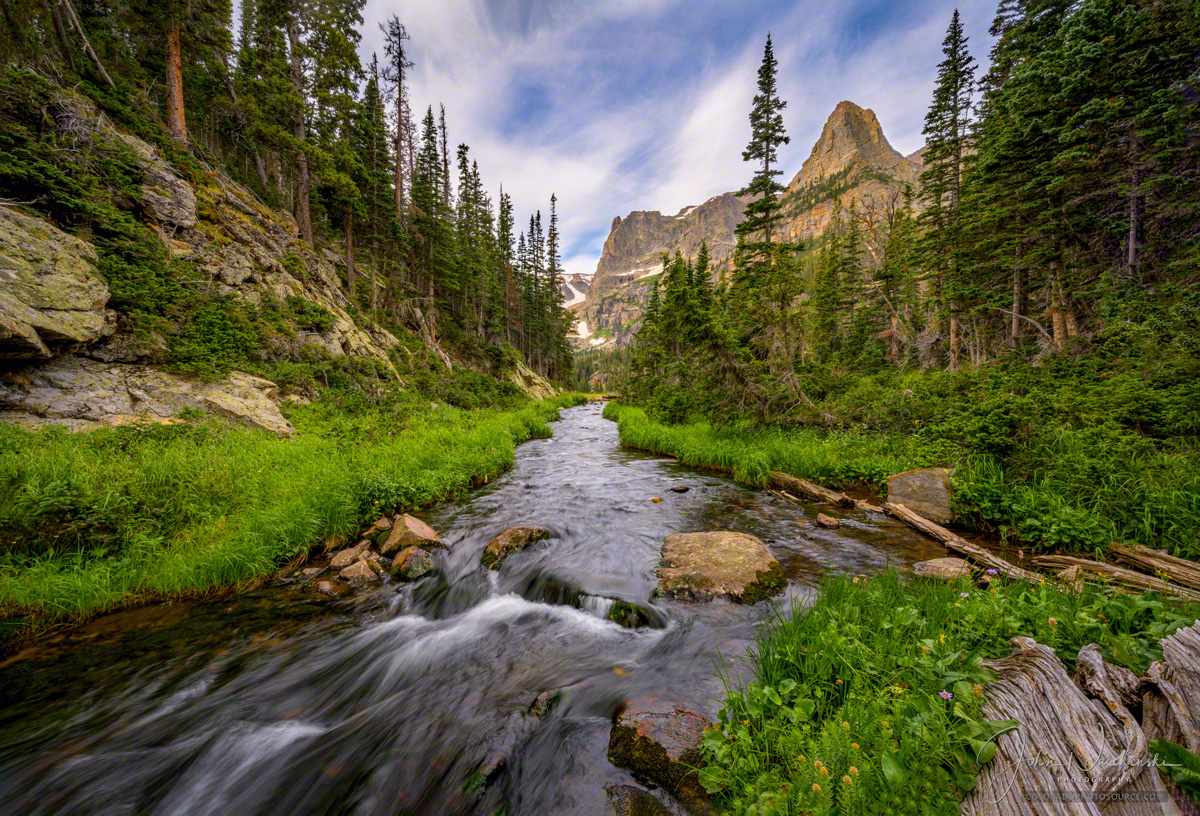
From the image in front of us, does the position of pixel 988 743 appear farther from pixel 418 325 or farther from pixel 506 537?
pixel 418 325

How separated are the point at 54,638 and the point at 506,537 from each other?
5430 mm

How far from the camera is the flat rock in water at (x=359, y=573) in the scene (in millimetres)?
6297

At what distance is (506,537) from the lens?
738 centimetres

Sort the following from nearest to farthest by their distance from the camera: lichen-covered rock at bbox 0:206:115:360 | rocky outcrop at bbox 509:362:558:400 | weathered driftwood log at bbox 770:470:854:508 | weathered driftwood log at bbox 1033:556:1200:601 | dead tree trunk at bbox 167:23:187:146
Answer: weathered driftwood log at bbox 1033:556:1200:601, lichen-covered rock at bbox 0:206:115:360, weathered driftwood log at bbox 770:470:854:508, dead tree trunk at bbox 167:23:187:146, rocky outcrop at bbox 509:362:558:400

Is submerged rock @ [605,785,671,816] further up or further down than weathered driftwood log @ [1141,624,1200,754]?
further down

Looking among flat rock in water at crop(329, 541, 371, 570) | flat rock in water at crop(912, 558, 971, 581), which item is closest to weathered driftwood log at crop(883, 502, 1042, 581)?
flat rock in water at crop(912, 558, 971, 581)

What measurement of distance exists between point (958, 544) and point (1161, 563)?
1.82 m

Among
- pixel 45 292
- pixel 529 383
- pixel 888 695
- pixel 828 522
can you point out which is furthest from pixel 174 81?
pixel 529 383

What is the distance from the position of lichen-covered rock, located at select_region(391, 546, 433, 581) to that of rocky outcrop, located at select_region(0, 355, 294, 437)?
663cm

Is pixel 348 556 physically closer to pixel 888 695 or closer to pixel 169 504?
pixel 169 504

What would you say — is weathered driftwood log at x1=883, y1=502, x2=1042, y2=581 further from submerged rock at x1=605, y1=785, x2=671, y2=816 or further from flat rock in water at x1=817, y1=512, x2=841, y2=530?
submerged rock at x1=605, y1=785, x2=671, y2=816

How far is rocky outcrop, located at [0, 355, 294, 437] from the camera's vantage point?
305 inches

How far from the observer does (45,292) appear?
26.6 ft

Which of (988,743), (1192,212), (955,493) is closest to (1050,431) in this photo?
(955,493)
